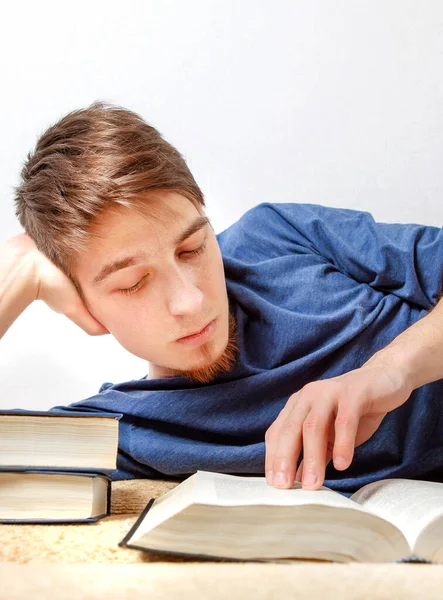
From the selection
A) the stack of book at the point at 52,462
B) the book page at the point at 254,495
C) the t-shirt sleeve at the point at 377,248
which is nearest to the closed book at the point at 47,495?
the stack of book at the point at 52,462

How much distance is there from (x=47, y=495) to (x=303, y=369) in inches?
19.9

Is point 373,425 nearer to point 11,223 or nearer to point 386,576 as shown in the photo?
point 386,576

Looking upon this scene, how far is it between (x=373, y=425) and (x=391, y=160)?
3.51 ft

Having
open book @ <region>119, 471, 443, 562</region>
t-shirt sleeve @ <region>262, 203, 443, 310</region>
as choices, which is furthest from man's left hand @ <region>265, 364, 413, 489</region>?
t-shirt sleeve @ <region>262, 203, 443, 310</region>

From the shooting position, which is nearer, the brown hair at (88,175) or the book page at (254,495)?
the book page at (254,495)

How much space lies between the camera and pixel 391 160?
6.47 feet

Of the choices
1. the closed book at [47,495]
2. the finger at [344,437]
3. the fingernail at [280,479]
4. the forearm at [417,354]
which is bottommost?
the closed book at [47,495]

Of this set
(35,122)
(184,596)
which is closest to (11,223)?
(35,122)

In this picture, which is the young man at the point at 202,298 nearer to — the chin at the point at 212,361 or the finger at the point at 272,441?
the chin at the point at 212,361

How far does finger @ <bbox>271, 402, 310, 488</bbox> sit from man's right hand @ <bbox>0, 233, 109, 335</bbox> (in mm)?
493

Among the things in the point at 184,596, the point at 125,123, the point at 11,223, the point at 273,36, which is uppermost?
the point at 273,36

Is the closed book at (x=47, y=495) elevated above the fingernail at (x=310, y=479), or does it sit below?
below

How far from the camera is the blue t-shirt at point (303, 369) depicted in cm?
133

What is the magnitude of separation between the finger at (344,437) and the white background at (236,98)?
3.69 feet
